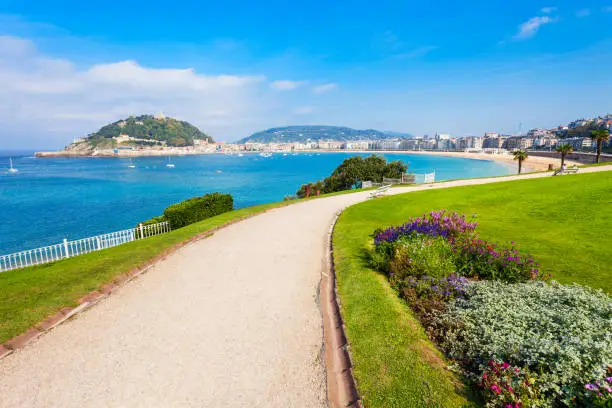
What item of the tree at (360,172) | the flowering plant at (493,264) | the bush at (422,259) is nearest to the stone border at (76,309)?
the bush at (422,259)

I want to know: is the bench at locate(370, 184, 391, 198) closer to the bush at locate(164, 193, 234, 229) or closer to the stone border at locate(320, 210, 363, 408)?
the bush at locate(164, 193, 234, 229)

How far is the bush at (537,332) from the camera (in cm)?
401

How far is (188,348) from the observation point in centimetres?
582

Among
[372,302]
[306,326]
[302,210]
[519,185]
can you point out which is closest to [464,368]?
[372,302]

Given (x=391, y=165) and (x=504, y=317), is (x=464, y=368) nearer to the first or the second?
(x=504, y=317)

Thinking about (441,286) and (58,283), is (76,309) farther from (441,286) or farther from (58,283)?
(441,286)

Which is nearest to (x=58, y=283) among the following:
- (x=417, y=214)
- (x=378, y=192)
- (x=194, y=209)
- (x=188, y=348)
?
(x=188, y=348)

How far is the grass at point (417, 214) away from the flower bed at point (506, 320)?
0.46m

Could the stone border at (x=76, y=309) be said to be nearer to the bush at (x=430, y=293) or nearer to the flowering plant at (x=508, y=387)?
the bush at (x=430, y=293)

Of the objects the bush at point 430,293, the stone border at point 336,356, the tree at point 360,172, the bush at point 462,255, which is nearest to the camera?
the stone border at point 336,356

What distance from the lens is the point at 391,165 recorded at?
43.9 metres

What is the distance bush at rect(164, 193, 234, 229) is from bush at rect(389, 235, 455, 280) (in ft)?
50.8

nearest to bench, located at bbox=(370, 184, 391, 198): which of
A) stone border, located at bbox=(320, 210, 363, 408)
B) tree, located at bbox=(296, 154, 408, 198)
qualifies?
tree, located at bbox=(296, 154, 408, 198)

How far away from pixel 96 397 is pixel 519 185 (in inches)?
1049
